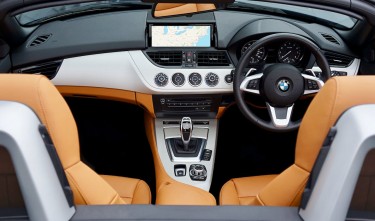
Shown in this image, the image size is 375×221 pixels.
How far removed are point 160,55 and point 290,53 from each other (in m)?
0.78

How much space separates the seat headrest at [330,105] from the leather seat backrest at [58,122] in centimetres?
76

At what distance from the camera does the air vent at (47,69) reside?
332cm

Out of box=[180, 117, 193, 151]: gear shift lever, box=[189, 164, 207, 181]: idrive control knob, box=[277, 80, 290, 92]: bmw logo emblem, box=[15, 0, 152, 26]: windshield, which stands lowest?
box=[189, 164, 207, 181]: idrive control knob

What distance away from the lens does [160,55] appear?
3.33 meters

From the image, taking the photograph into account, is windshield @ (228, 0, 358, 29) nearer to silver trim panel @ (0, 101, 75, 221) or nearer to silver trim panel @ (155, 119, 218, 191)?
silver trim panel @ (155, 119, 218, 191)

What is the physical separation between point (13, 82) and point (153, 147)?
6.39 ft

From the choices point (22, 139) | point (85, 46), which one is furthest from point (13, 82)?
point (85, 46)

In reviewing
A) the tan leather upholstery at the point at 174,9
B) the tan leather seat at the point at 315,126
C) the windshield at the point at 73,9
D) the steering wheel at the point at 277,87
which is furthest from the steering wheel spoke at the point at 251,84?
the tan leather seat at the point at 315,126

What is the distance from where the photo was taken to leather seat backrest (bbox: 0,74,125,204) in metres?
1.65

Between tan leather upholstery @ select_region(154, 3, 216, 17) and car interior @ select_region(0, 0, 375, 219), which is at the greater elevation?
tan leather upholstery @ select_region(154, 3, 216, 17)

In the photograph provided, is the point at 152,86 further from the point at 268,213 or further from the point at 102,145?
the point at 268,213

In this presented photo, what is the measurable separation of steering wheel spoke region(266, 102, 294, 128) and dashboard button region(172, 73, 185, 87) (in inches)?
20.9

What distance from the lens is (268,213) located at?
67.7 inches

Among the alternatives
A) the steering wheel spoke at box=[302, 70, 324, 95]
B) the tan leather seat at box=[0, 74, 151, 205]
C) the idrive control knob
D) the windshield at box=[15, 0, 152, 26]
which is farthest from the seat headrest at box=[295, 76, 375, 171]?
the windshield at box=[15, 0, 152, 26]
